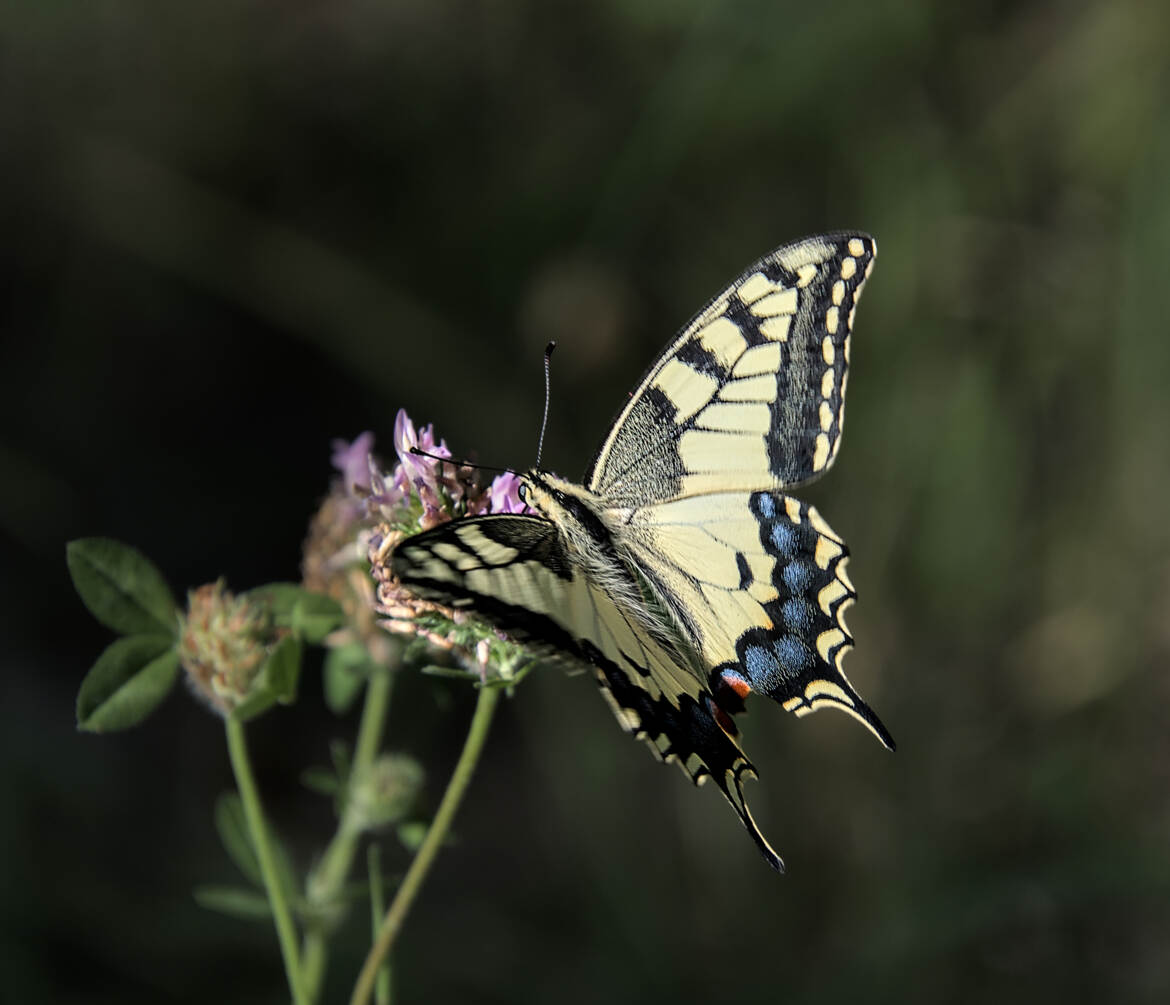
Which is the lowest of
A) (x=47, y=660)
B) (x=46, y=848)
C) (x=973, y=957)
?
(x=973, y=957)

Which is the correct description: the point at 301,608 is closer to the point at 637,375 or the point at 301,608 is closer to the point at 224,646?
the point at 224,646

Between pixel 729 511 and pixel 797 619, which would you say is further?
pixel 729 511

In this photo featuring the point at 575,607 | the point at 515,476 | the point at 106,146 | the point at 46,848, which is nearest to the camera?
the point at 575,607

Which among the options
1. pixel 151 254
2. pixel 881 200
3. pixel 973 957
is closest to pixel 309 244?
pixel 151 254

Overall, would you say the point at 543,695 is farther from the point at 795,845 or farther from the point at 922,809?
the point at 922,809

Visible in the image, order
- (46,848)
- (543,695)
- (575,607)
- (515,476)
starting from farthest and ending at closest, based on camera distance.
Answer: (543,695)
(46,848)
(515,476)
(575,607)

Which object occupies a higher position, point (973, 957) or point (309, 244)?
point (309, 244)

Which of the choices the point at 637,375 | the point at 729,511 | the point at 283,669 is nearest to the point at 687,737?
the point at 729,511
